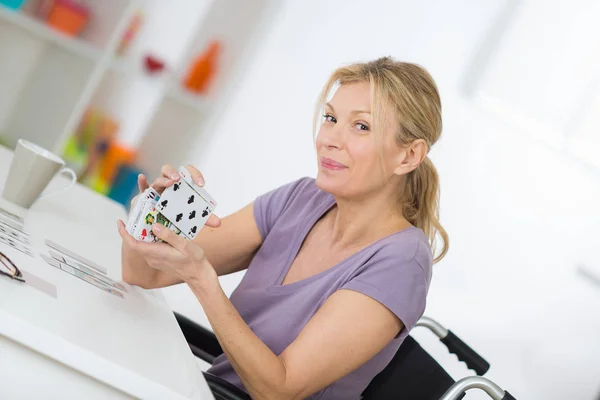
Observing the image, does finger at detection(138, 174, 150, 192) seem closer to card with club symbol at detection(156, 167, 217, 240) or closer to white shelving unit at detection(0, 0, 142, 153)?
card with club symbol at detection(156, 167, 217, 240)

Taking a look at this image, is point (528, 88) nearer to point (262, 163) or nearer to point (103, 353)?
point (262, 163)

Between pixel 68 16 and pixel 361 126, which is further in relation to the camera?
pixel 68 16

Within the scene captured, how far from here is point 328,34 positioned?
3.67 meters

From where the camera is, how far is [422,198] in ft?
5.15

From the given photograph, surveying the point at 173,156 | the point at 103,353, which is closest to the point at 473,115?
the point at 173,156

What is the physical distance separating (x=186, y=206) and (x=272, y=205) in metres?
0.49

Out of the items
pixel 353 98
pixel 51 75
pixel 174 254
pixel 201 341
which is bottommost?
pixel 201 341

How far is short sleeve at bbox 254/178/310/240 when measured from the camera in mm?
Answer: 1642

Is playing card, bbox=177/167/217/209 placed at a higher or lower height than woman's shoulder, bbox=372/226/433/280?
lower

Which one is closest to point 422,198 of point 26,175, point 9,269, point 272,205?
point 272,205

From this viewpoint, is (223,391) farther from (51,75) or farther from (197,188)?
(51,75)

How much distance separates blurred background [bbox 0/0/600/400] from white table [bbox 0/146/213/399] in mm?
2168

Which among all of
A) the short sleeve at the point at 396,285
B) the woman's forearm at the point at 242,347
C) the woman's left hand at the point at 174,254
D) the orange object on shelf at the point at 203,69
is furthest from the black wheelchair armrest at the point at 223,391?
the orange object on shelf at the point at 203,69

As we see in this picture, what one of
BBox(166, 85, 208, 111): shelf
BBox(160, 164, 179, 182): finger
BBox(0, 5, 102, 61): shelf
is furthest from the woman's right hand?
BBox(166, 85, 208, 111): shelf
